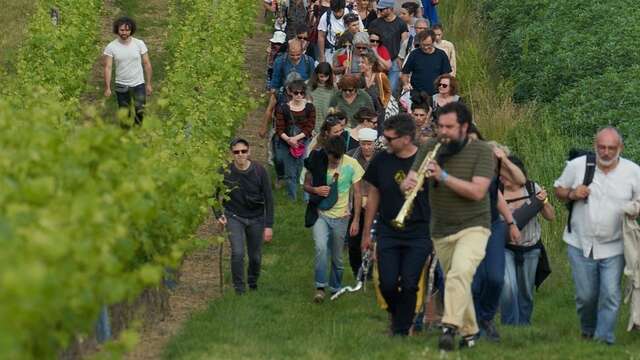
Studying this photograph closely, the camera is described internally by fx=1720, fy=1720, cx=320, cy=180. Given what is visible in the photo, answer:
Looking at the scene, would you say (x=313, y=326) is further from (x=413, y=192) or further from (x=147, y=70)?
(x=147, y=70)

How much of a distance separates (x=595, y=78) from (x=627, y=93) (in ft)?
5.48

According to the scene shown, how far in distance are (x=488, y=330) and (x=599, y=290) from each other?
0.91 m

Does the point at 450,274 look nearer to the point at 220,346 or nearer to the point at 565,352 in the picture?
the point at 565,352

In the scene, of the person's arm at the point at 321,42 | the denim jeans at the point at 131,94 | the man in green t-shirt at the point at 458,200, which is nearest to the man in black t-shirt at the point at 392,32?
the person's arm at the point at 321,42

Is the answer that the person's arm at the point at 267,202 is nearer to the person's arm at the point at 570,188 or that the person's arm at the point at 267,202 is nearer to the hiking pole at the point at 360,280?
the hiking pole at the point at 360,280

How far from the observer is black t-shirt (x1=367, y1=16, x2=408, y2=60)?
70.8ft

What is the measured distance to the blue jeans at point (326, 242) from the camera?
15.5 m

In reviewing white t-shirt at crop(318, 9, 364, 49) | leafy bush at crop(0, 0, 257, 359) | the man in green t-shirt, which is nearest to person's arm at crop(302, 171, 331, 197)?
leafy bush at crop(0, 0, 257, 359)

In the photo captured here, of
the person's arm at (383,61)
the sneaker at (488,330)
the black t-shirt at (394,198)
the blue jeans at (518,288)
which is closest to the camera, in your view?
the black t-shirt at (394,198)

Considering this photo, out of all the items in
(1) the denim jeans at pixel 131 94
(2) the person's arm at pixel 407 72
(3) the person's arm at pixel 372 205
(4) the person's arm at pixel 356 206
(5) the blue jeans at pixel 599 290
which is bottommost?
(5) the blue jeans at pixel 599 290

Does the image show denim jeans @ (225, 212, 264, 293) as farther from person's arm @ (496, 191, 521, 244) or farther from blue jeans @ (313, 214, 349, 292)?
person's arm @ (496, 191, 521, 244)

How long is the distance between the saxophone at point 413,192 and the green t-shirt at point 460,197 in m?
0.08

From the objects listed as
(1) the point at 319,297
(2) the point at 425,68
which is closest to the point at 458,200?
(1) the point at 319,297

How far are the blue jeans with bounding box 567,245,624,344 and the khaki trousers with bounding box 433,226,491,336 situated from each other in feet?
4.15
